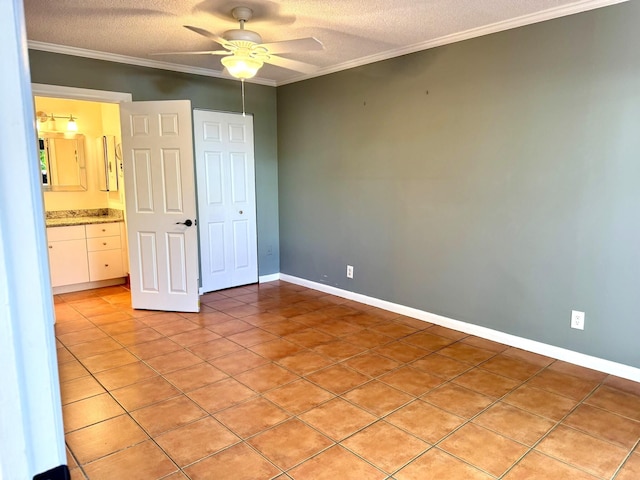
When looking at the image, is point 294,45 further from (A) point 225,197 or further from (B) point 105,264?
(B) point 105,264

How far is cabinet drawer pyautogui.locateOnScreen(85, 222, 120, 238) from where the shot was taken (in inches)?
207

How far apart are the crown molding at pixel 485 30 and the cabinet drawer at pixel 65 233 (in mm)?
3445

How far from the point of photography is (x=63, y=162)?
5.65 meters

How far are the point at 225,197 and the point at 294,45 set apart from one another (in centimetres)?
270

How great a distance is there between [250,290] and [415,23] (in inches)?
137

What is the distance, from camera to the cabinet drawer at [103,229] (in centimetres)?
525

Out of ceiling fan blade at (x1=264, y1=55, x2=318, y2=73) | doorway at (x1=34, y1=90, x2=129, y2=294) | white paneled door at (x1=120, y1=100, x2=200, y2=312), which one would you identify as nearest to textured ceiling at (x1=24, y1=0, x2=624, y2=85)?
ceiling fan blade at (x1=264, y1=55, x2=318, y2=73)

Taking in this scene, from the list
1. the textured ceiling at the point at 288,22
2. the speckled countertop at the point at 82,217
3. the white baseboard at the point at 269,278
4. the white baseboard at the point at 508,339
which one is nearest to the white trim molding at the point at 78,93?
the textured ceiling at the point at 288,22

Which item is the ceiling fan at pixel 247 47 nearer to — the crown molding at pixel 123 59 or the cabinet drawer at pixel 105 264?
the crown molding at pixel 123 59

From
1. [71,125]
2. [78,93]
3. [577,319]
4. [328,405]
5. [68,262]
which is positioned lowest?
[328,405]

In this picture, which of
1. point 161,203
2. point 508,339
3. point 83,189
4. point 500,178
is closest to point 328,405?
point 508,339

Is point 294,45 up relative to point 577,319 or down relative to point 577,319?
up

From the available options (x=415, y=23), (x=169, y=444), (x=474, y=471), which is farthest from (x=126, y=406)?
(x=415, y=23)

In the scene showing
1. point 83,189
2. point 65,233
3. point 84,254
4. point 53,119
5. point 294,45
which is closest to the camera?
point 294,45
